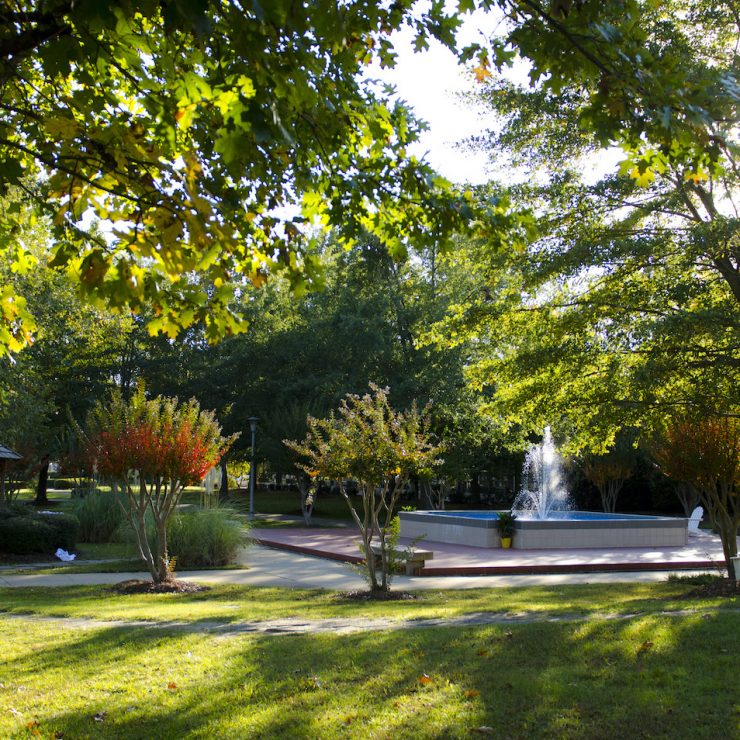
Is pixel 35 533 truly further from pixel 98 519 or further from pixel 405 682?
pixel 405 682

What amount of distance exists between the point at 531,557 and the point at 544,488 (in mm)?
12768

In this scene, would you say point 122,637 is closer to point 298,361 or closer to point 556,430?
point 556,430

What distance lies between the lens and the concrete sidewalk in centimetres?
1491

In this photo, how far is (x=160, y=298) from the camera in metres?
5.51

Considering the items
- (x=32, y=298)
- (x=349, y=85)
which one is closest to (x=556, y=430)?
(x=349, y=85)

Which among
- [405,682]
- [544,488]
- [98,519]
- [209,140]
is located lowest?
[405,682]

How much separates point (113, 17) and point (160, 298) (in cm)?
227

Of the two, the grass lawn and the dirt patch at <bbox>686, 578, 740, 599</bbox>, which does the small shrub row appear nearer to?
the grass lawn

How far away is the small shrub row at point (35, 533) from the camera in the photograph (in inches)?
759

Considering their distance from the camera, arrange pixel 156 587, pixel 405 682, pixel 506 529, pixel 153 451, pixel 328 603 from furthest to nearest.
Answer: pixel 506 529
pixel 153 451
pixel 156 587
pixel 328 603
pixel 405 682

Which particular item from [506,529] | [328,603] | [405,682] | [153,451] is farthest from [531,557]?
[405,682]

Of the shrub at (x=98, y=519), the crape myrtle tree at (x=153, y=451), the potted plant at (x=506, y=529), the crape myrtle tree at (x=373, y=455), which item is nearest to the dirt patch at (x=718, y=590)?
the crape myrtle tree at (x=373, y=455)

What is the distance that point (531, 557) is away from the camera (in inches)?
767

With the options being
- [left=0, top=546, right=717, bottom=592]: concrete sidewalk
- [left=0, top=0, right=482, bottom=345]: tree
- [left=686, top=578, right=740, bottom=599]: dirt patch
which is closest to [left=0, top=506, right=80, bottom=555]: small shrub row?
[left=0, top=546, right=717, bottom=592]: concrete sidewalk
